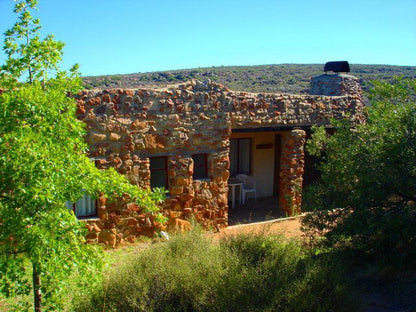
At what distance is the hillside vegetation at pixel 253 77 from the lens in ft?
73.4

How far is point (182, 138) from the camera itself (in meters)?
8.60

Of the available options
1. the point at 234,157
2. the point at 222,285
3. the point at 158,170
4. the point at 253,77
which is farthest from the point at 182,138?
the point at 253,77

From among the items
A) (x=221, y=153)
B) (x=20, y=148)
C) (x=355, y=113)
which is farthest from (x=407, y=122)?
(x=355, y=113)

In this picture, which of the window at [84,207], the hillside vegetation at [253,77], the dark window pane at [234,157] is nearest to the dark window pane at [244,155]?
the dark window pane at [234,157]

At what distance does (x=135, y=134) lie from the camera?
813 cm

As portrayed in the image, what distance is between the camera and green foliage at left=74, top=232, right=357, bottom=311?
4281mm

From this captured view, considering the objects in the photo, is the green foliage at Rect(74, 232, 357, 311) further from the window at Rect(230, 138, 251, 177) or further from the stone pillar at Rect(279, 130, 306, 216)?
the window at Rect(230, 138, 251, 177)

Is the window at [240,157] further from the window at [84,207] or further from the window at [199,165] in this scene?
the window at [84,207]

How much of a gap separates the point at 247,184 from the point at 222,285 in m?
8.29

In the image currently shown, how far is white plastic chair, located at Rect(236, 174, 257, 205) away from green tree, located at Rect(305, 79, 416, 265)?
221 inches

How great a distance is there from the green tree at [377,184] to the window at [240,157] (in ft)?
20.2

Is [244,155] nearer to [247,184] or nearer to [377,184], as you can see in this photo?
[247,184]

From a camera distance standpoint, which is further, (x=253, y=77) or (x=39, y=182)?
(x=253, y=77)

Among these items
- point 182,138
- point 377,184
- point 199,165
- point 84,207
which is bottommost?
point 84,207
